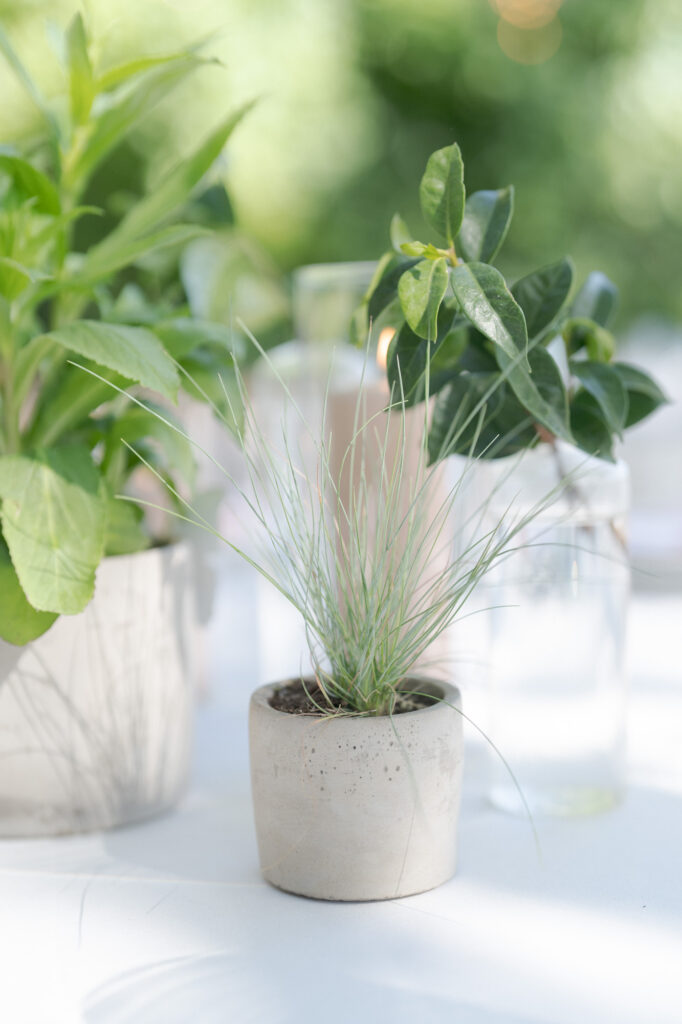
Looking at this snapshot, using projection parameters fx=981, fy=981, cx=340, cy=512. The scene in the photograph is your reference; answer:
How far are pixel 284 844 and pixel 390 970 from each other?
89 millimetres

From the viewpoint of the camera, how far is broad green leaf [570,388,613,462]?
1.87 feet

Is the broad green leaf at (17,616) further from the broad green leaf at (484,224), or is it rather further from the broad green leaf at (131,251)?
the broad green leaf at (484,224)

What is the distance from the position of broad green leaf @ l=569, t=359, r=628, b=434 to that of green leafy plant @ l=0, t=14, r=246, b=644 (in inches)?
8.8

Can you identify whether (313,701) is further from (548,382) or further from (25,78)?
(25,78)

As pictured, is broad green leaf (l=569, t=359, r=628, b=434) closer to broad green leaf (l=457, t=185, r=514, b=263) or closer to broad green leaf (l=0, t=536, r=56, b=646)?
broad green leaf (l=457, t=185, r=514, b=263)

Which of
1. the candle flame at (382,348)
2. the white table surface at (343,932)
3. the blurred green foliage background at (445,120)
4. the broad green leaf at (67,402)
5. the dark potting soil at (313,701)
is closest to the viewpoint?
the white table surface at (343,932)

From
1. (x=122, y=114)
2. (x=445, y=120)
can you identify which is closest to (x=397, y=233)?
(x=122, y=114)

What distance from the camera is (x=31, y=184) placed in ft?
1.95

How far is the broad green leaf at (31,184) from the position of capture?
57 cm

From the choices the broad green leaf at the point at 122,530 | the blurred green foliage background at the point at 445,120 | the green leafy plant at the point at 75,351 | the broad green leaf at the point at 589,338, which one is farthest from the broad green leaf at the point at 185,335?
the blurred green foliage background at the point at 445,120

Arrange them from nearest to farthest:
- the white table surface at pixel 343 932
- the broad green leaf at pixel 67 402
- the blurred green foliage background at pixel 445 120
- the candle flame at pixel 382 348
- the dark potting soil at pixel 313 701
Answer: the white table surface at pixel 343 932 < the dark potting soil at pixel 313 701 < the broad green leaf at pixel 67 402 < the candle flame at pixel 382 348 < the blurred green foliage background at pixel 445 120

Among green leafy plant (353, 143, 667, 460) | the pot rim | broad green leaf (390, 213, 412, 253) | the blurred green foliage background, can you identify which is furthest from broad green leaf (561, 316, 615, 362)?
the blurred green foliage background

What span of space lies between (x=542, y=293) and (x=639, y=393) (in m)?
0.12

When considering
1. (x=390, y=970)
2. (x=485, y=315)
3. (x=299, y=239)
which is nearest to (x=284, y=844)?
(x=390, y=970)
